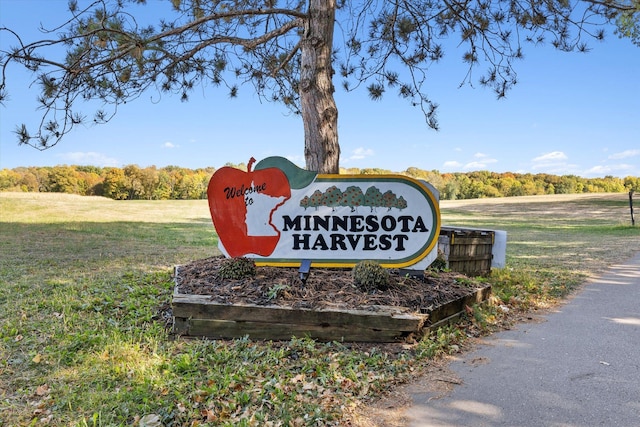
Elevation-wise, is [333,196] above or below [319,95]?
below

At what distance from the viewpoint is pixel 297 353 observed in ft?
12.0

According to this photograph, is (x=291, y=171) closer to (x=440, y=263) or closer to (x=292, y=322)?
(x=292, y=322)

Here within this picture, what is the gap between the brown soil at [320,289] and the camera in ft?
13.6

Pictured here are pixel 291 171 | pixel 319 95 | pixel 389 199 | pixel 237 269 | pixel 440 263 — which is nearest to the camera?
pixel 237 269

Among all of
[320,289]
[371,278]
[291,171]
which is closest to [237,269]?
[320,289]

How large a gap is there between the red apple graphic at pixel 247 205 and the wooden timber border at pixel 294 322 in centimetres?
100

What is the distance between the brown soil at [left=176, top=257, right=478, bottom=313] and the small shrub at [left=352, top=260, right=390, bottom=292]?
0.19 feet

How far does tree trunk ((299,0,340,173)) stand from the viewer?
5.64m

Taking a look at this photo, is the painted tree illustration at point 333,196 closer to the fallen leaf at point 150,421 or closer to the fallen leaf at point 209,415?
the fallen leaf at point 209,415

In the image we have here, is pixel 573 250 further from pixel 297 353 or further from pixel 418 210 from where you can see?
pixel 297 353

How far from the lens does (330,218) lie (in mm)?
4953

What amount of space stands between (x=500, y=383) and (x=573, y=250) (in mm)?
9533

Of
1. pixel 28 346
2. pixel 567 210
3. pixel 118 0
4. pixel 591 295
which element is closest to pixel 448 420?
pixel 28 346

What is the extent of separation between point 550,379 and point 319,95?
383 centimetres
